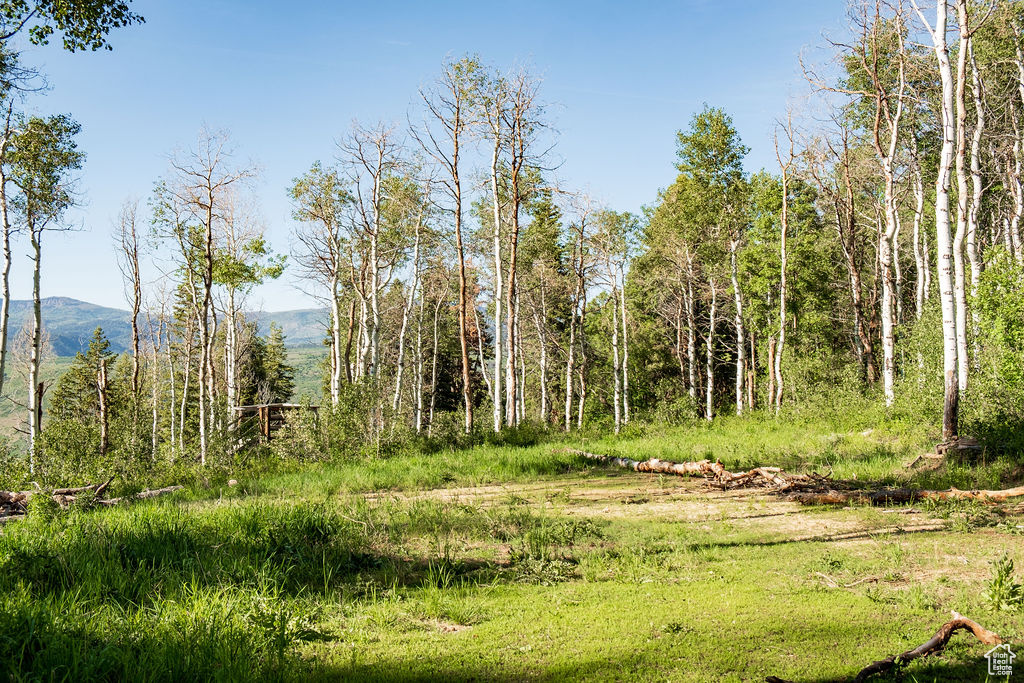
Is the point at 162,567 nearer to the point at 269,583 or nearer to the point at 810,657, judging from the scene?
the point at 269,583

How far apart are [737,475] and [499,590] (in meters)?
7.23

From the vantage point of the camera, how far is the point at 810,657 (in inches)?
155

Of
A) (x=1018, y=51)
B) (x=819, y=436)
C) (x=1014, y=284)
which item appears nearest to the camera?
(x=1014, y=284)

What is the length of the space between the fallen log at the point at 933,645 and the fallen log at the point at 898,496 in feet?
18.7

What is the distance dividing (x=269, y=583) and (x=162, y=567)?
987 millimetres

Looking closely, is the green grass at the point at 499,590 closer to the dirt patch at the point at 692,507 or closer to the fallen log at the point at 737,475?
the dirt patch at the point at 692,507

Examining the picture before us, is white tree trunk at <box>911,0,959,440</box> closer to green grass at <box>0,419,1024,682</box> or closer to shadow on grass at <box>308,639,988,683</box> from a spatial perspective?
green grass at <box>0,419,1024,682</box>

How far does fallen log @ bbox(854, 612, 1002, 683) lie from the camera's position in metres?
3.53

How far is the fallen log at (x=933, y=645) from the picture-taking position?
353 centimetres

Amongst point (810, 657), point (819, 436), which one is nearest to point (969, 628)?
point (810, 657)

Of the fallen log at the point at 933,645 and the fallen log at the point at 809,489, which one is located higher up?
the fallen log at the point at 933,645

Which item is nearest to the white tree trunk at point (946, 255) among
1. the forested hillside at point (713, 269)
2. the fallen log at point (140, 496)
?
the forested hillside at point (713, 269)

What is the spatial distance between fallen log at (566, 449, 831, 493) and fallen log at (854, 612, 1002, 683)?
6931 millimetres

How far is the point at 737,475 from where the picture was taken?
11633mm
